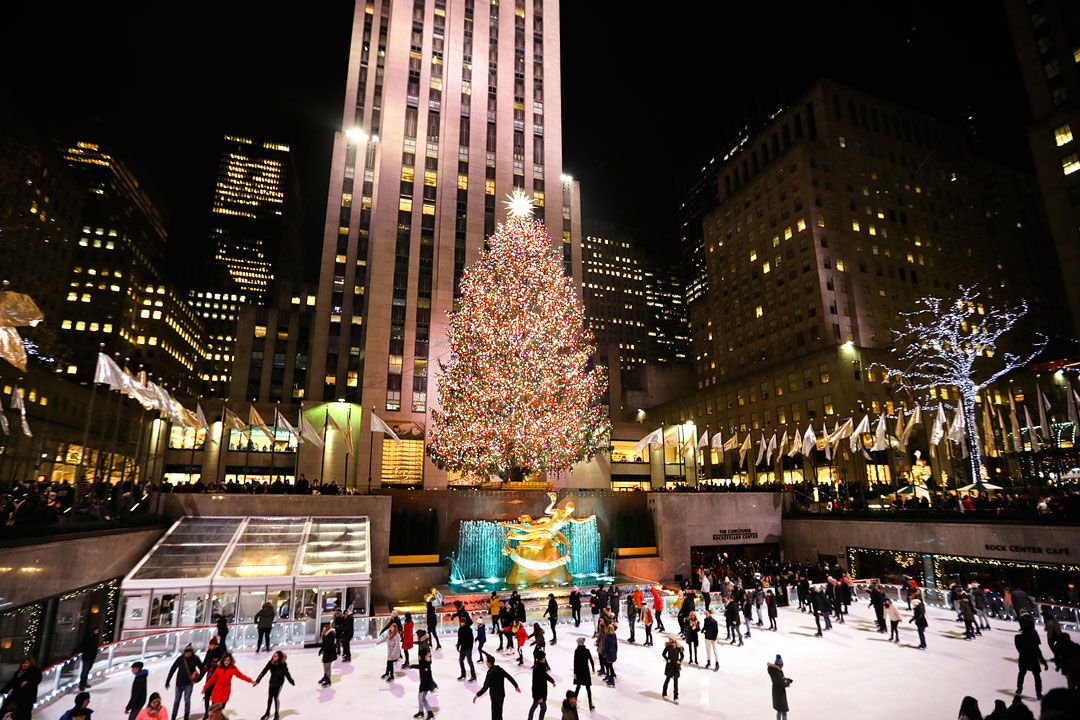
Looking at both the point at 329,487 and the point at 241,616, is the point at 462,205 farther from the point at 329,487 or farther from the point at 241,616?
the point at 241,616

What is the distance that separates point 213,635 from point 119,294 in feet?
329

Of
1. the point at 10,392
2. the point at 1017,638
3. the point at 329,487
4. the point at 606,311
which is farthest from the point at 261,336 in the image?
the point at 606,311

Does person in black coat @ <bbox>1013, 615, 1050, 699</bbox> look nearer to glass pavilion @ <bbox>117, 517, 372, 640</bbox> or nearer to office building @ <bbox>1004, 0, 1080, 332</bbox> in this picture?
glass pavilion @ <bbox>117, 517, 372, 640</bbox>

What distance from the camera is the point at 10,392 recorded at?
4662cm

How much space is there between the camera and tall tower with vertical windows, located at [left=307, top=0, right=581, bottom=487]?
49.0 meters

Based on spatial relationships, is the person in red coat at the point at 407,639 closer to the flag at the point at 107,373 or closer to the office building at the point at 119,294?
the flag at the point at 107,373

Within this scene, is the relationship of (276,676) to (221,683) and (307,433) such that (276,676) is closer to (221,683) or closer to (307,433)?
(221,683)

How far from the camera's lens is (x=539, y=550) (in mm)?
29078

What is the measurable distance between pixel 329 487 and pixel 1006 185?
10810 centimetres

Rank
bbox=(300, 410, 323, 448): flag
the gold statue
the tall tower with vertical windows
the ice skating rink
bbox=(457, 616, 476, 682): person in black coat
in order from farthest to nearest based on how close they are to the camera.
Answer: the tall tower with vertical windows < bbox=(300, 410, 323, 448): flag < the gold statue < bbox=(457, 616, 476, 682): person in black coat < the ice skating rink

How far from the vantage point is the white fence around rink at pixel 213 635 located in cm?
1387

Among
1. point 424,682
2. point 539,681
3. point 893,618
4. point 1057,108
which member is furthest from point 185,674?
point 1057,108

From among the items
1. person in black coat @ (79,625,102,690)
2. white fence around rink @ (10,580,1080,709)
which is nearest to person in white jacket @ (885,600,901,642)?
white fence around rink @ (10,580,1080,709)

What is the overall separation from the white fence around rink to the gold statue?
508cm
